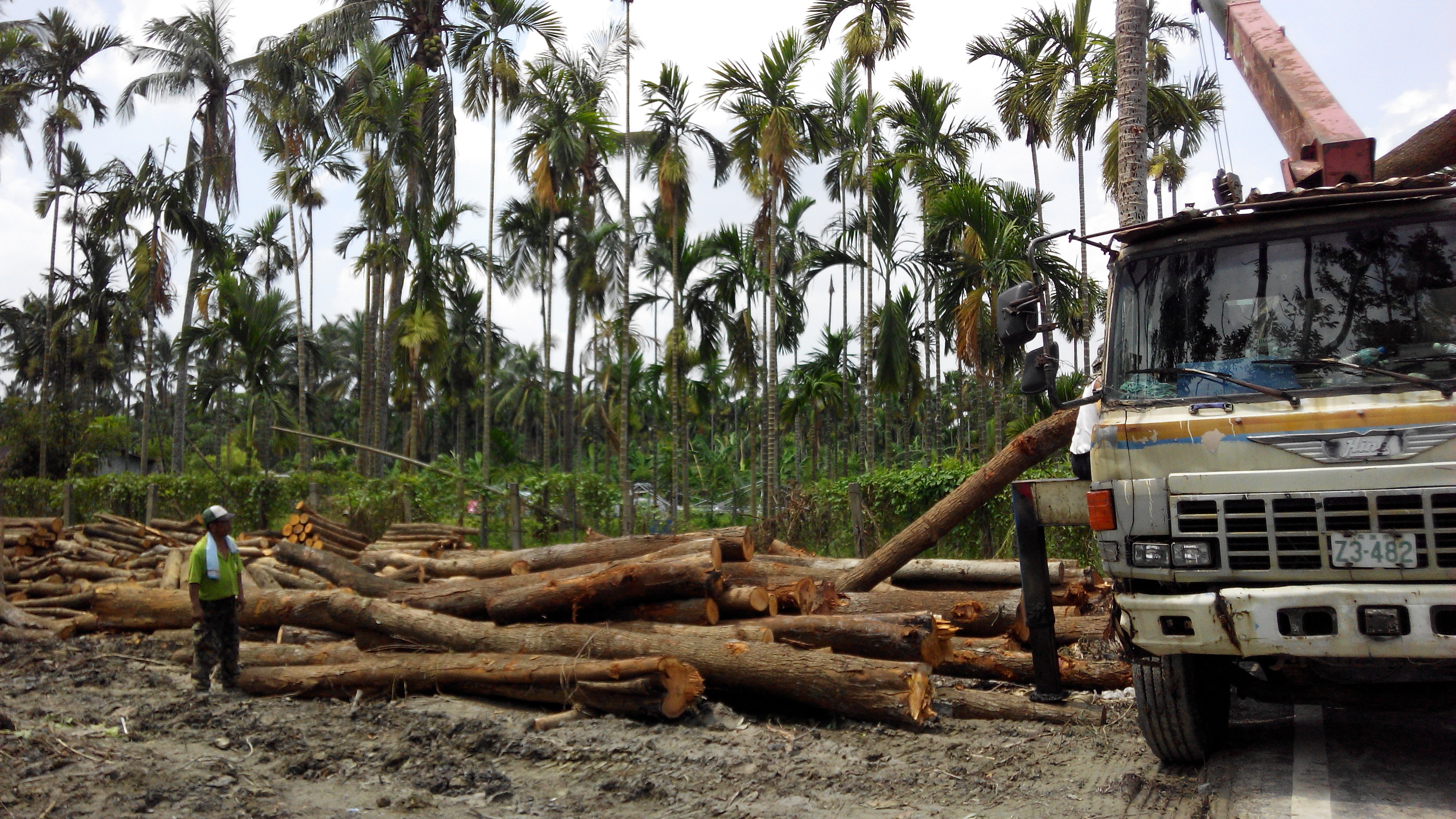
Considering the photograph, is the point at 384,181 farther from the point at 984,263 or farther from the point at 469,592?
the point at 469,592

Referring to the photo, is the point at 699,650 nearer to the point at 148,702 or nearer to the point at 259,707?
the point at 259,707

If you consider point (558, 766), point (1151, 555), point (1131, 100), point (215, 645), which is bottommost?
point (558, 766)

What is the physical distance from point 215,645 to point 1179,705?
28.5 feet

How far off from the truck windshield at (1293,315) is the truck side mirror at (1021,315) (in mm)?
465

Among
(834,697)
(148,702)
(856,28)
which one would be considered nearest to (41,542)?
(148,702)

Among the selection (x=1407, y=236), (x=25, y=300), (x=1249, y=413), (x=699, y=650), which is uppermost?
(x=25, y=300)

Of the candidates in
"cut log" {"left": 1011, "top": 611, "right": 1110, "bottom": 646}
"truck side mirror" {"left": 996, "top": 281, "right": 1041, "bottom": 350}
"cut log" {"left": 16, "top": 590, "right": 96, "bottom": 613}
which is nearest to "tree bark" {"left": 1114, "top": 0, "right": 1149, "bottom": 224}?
"cut log" {"left": 1011, "top": 611, "right": 1110, "bottom": 646}

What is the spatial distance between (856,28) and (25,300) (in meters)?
48.0

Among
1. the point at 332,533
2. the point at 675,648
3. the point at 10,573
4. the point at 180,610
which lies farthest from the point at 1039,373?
the point at 10,573

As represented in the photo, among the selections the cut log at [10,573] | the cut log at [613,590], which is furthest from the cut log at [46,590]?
the cut log at [613,590]

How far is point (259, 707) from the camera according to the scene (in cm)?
880

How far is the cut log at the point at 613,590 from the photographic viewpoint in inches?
361

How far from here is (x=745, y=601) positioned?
927 cm

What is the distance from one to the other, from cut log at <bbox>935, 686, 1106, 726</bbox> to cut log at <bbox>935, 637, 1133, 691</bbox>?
43 centimetres
